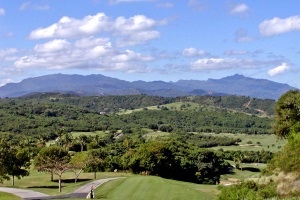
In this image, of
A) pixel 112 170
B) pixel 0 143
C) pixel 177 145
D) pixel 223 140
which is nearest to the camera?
pixel 0 143

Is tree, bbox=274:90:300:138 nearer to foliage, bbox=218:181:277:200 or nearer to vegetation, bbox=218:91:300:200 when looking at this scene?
vegetation, bbox=218:91:300:200

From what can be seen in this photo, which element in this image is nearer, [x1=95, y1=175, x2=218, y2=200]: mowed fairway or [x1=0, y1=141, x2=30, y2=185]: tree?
[x1=95, y1=175, x2=218, y2=200]: mowed fairway

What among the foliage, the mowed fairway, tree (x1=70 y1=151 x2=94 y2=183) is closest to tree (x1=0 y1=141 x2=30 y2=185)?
tree (x1=70 y1=151 x2=94 y2=183)

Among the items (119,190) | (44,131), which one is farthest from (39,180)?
(44,131)

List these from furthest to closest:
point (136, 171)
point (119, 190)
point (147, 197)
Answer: point (136, 171) → point (119, 190) → point (147, 197)

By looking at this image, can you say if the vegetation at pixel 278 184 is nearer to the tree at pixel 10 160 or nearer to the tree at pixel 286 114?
the tree at pixel 286 114

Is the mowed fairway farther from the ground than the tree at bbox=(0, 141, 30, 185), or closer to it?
closer to it

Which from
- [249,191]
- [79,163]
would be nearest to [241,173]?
[79,163]

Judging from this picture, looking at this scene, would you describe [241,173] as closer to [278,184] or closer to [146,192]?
[146,192]

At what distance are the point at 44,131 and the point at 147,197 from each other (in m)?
144

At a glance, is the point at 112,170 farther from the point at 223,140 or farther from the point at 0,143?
the point at 223,140

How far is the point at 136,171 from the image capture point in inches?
3519

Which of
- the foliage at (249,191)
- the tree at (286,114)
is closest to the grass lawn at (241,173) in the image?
the tree at (286,114)

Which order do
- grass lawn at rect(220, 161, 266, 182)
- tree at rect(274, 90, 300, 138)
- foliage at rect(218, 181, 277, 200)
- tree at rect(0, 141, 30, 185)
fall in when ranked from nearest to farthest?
foliage at rect(218, 181, 277, 200) < tree at rect(274, 90, 300, 138) < tree at rect(0, 141, 30, 185) < grass lawn at rect(220, 161, 266, 182)
